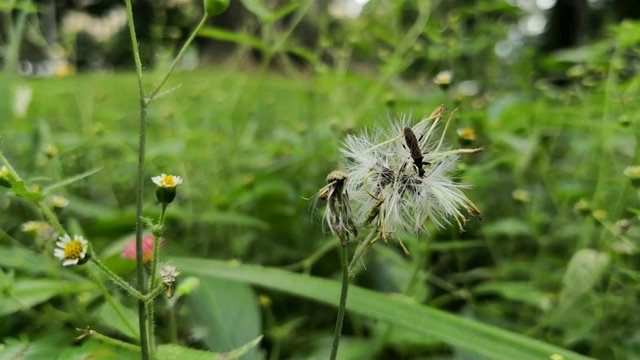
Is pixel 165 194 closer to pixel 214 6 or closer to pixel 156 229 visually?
pixel 156 229

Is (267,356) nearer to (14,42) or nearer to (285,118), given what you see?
(14,42)

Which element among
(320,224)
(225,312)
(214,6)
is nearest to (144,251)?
(225,312)

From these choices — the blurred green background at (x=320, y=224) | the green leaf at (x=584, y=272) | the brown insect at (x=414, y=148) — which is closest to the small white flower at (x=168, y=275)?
the blurred green background at (x=320, y=224)

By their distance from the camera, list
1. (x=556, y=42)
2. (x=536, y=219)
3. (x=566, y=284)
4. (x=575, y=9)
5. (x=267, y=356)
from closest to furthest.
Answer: (x=566, y=284) → (x=267, y=356) → (x=536, y=219) → (x=575, y=9) → (x=556, y=42)

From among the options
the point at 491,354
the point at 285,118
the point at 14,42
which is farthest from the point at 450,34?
the point at 491,354

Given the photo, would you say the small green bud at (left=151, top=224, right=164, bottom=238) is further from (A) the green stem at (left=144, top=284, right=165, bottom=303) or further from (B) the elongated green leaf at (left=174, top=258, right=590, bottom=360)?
(B) the elongated green leaf at (left=174, top=258, right=590, bottom=360)

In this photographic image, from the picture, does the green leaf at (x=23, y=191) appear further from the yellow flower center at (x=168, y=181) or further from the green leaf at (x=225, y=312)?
the green leaf at (x=225, y=312)
